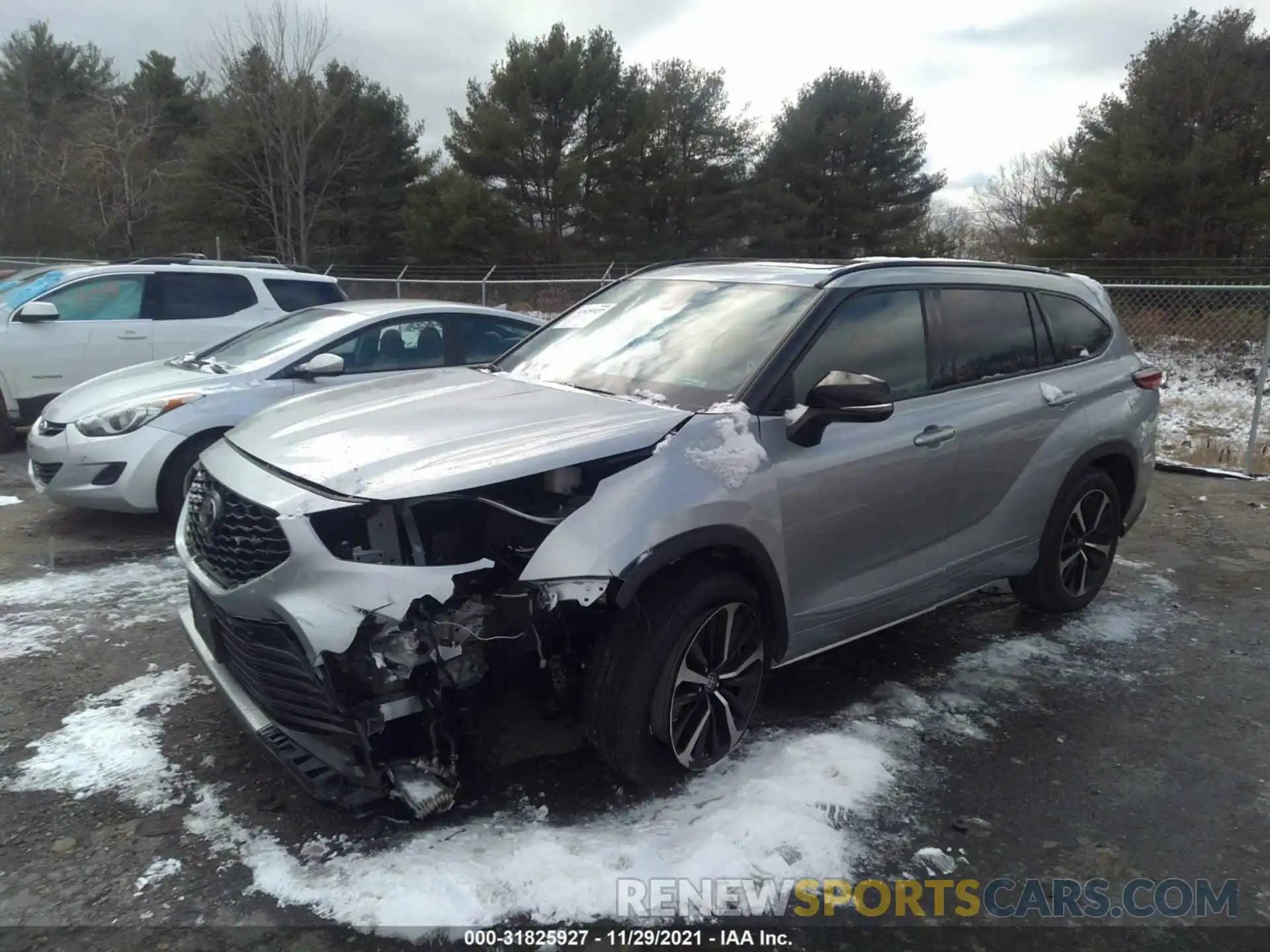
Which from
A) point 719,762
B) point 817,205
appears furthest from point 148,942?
point 817,205

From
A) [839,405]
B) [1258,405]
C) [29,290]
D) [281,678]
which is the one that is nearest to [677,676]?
[839,405]

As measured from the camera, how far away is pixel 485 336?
6664 millimetres

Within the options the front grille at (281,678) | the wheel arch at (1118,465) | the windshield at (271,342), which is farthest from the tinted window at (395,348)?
the wheel arch at (1118,465)

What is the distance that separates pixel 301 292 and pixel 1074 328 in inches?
282

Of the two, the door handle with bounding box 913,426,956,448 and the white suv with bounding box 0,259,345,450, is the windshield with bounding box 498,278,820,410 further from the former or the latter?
the white suv with bounding box 0,259,345,450

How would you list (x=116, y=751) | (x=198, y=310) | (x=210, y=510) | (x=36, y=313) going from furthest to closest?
(x=198, y=310), (x=36, y=313), (x=116, y=751), (x=210, y=510)

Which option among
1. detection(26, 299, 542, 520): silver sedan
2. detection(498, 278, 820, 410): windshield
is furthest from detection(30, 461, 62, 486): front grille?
detection(498, 278, 820, 410): windshield

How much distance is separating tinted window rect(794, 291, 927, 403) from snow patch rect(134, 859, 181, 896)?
8.44ft

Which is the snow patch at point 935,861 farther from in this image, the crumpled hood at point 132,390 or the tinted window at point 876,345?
the crumpled hood at point 132,390

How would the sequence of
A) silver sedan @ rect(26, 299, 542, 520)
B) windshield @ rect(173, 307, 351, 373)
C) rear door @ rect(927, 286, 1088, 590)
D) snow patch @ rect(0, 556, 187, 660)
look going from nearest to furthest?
rear door @ rect(927, 286, 1088, 590)
snow patch @ rect(0, 556, 187, 660)
silver sedan @ rect(26, 299, 542, 520)
windshield @ rect(173, 307, 351, 373)

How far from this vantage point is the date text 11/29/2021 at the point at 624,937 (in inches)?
93.4

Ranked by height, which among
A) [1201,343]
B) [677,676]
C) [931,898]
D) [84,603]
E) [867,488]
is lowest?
[931,898]

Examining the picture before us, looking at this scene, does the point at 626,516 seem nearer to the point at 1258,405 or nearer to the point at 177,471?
the point at 177,471

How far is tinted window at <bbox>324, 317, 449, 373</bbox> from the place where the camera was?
607cm
